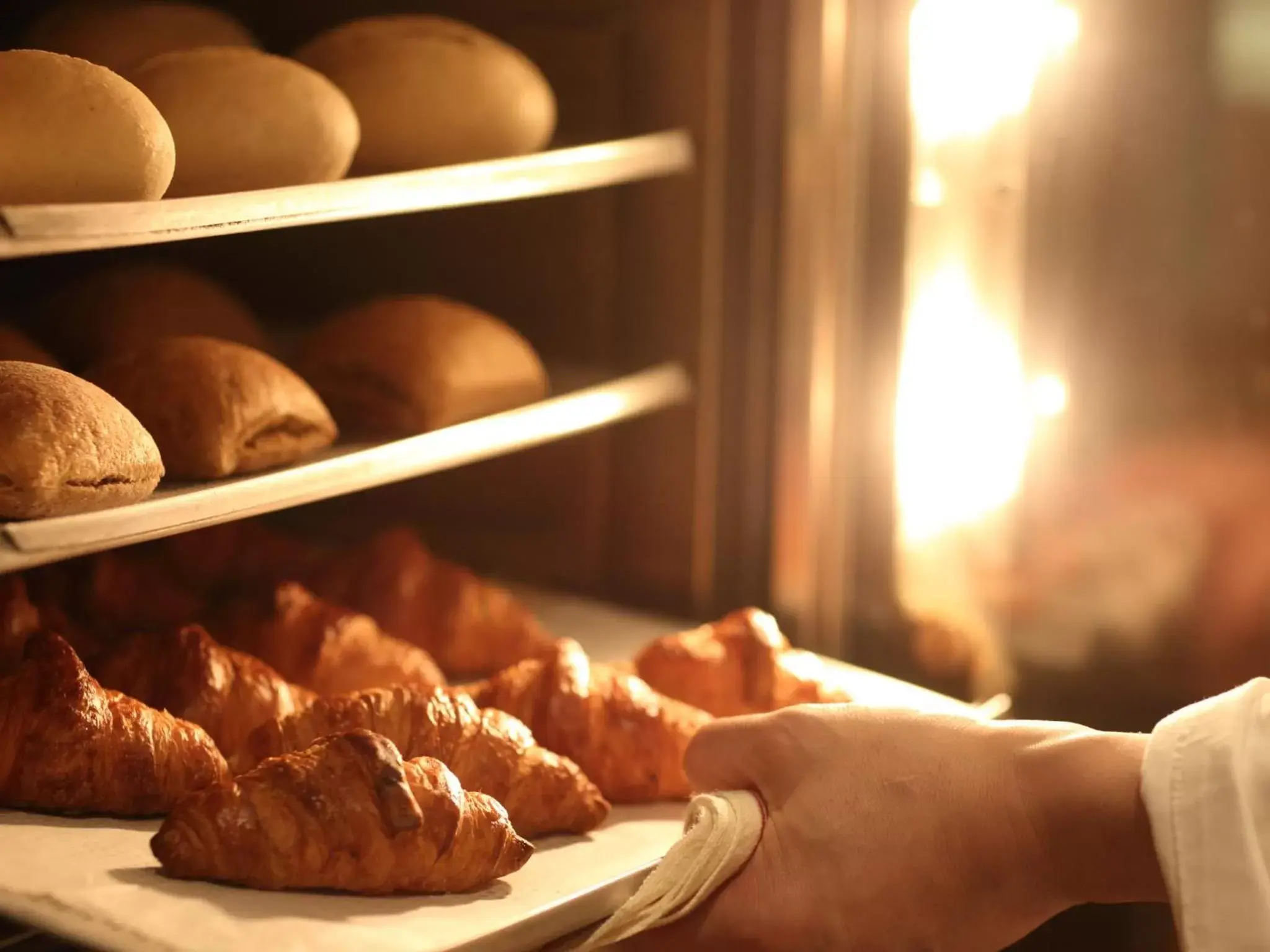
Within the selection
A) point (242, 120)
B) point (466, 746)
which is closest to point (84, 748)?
point (466, 746)

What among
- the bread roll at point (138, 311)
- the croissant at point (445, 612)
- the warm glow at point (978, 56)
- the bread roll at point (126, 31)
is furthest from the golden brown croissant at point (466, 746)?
the warm glow at point (978, 56)

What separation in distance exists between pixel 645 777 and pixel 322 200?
Answer: 527 millimetres

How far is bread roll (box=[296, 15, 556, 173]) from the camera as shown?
145 cm

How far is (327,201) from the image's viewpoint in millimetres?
1213

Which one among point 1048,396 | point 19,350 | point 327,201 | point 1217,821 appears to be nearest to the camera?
point 1217,821

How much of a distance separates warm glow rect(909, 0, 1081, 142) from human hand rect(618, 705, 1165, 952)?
65 cm

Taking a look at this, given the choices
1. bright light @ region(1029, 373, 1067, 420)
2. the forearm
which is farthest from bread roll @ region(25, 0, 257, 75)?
the forearm

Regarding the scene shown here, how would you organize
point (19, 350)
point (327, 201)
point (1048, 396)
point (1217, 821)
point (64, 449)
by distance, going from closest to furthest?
point (1217, 821)
point (64, 449)
point (327, 201)
point (19, 350)
point (1048, 396)

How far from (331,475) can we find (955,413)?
0.63 meters

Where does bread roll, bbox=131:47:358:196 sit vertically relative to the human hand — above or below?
above

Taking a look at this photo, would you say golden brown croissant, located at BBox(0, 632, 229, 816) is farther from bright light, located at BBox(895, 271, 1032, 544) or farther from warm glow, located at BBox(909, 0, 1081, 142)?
warm glow, located at BBox(909, 0, 1081, 142)

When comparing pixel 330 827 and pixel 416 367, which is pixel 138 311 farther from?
pixel 330 827

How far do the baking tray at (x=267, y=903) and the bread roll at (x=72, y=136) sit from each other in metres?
0.45

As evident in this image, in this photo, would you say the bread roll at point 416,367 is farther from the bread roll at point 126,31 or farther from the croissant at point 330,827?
the croissant at point 330,827
